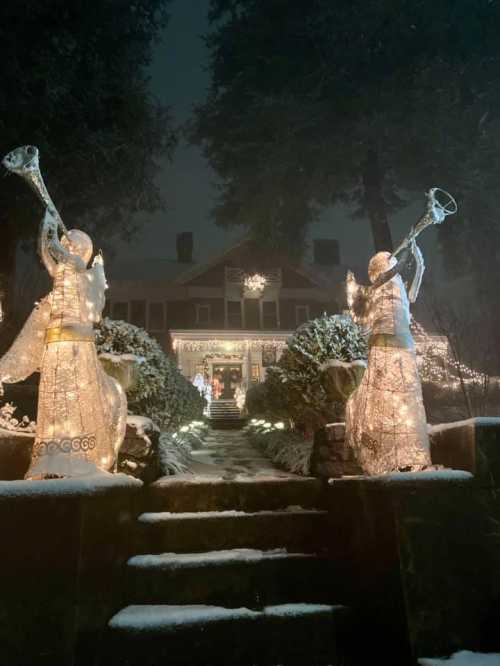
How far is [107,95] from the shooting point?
14570 millimetres

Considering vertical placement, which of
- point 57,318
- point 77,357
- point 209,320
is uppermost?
point 209,320

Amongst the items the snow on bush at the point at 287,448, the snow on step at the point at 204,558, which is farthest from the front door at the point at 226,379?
the snow on step at the point at 204,558

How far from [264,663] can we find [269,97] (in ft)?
59.2

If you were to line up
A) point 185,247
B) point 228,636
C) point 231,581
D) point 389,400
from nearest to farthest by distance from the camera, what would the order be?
point 228,636 < point 231,581 < point 389,400 < point 185,247

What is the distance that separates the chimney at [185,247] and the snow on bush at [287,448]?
21461mm

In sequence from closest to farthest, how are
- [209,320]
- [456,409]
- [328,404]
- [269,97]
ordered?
1. [328,404]
2. [456,409]
3. [269,97]
4. [209,320]

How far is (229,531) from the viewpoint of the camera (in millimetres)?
4121

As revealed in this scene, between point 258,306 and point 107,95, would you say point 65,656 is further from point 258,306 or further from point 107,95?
point 258,306

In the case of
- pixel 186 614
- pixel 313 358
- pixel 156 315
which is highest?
pixel 156 315

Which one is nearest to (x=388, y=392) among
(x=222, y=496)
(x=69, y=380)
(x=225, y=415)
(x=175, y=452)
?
(x=222, y=496)

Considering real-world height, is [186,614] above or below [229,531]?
below

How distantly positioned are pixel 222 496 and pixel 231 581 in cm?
107

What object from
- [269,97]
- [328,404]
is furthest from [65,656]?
[269,97]

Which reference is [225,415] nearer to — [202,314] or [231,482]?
[202,314]
